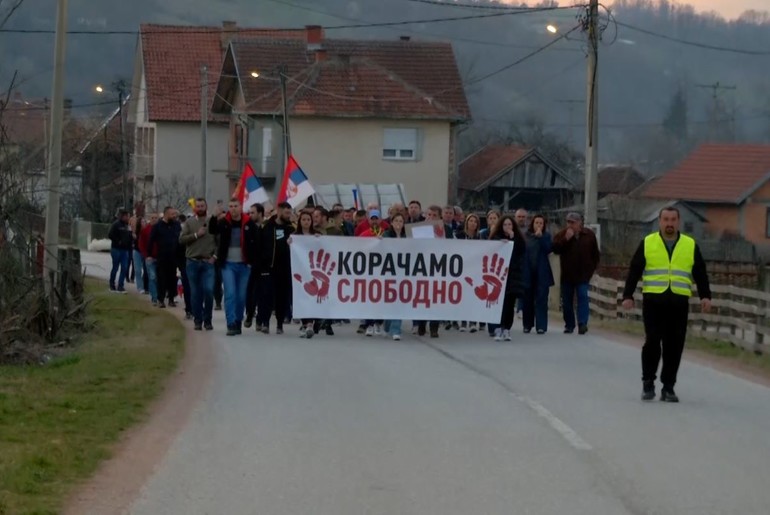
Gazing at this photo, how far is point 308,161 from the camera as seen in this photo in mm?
54250

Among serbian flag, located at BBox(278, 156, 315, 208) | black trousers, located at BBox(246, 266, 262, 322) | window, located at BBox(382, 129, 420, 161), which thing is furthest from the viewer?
window, located at BBox(382, 129, 420, 161)

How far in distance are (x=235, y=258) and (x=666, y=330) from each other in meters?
7.83

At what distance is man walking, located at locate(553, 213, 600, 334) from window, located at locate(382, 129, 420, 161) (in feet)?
115

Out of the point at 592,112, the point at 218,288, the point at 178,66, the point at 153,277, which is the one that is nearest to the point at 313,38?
the point at 178,66

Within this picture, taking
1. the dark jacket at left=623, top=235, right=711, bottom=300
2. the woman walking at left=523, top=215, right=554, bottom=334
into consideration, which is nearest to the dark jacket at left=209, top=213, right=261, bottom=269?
the woman walking at left=523, top=215, right=554, bottom=334

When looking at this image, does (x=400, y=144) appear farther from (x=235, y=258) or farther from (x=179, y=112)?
(x=235, y=258)

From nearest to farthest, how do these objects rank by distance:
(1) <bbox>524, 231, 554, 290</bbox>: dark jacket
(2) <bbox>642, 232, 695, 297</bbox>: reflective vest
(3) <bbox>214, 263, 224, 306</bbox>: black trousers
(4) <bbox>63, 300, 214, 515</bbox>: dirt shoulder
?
(4) <bbox>63, 300, 214, 515</bbox>: dirt shoulder, (2) <bbox>642, 232, 695, 297</bbox>: reflective vest, (1) <bbox>524, 231, 554, 290</bbox>: dark jacket, (3) <bbox>214, 263, 224, 306</bbox>: black trousers

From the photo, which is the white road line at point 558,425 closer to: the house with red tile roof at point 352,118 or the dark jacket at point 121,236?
the dark jacket at point 121,236

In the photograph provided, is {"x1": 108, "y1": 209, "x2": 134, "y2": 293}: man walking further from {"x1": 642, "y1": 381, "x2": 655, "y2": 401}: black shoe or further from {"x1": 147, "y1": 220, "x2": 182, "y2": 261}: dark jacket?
{"x1": 642, "y1": 381, "x2": 655, "y2": 401}: black shoe

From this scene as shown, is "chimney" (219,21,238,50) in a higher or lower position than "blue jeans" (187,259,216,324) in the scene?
higher

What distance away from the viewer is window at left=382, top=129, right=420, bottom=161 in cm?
5497

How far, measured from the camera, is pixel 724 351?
60.8 ft

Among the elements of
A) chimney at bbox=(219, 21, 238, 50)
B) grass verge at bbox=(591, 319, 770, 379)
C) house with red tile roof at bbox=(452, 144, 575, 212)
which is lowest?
grass verge at bbox=(591, 319, 770, 379)

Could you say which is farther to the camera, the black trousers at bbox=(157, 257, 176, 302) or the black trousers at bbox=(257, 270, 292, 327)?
the black trousers at bbox=(157, 257, 176, 302)
